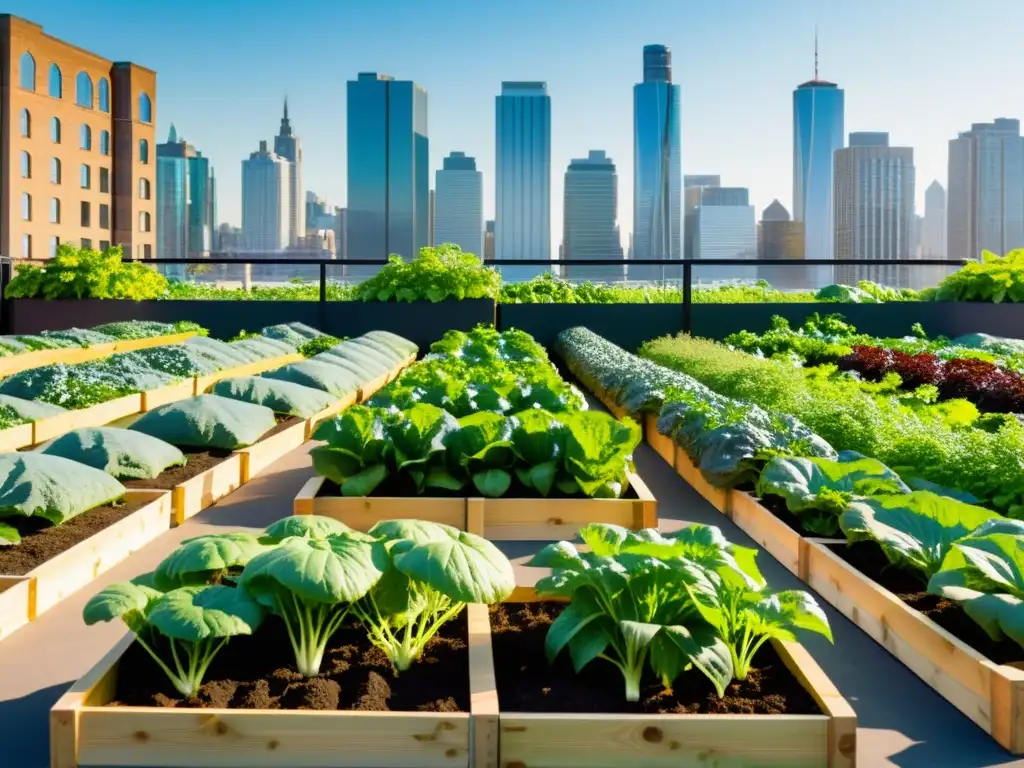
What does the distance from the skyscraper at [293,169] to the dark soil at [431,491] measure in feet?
343

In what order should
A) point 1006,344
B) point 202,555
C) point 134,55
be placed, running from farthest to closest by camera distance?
point 134,55
point 1006,344
point 202,555

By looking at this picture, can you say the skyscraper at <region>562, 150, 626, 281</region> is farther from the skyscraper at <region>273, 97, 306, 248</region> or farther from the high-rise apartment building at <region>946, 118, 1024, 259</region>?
the skyscraper at <region>273, 97, 306, 248</region>

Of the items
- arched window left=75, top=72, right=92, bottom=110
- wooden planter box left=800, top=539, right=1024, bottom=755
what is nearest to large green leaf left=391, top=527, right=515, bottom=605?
wooden planter box left=800, top=539, right=1024, bottom=755

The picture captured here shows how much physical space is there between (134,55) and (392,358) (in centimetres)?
5220

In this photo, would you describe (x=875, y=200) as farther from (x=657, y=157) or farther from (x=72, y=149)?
(x=72, y=149)

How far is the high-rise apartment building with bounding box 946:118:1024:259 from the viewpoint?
72125 millimetres

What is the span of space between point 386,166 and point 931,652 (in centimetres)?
7436

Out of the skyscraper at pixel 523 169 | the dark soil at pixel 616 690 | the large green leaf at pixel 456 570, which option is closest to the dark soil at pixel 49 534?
the large green leaf at pixel 456 570

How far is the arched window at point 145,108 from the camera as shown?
54219mm

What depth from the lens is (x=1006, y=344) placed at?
912 centimetres

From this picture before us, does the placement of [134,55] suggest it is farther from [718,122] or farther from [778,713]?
[778,713]

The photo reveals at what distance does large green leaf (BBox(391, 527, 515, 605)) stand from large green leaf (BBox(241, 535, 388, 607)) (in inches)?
2.6

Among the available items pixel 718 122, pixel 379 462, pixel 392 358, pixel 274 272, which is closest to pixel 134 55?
pixel 718 122

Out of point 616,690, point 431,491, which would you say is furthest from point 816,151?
point 616,690
